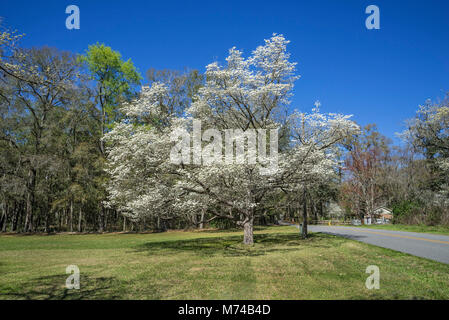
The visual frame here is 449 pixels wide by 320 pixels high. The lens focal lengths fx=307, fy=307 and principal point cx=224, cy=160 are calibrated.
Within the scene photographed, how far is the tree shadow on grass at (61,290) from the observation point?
21.2 feet

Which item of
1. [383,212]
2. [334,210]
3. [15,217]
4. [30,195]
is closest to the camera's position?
[30,195]

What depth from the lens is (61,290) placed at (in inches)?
275

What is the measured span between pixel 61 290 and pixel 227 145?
8.85 m

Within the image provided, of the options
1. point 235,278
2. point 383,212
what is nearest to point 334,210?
point 383,212

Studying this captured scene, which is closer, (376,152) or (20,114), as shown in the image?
(20,114)

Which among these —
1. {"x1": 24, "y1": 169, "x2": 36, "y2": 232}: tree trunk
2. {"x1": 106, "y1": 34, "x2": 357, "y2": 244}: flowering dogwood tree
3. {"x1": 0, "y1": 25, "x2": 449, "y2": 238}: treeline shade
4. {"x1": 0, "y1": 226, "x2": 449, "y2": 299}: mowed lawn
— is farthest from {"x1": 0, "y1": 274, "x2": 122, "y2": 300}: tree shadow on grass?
{"x1": 24, "y1": 169, "x2": 36, "y2": 232}: tree trunk

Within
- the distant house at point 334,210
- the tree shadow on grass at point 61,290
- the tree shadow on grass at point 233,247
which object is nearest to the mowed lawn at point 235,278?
the tree shadow on grass at point 61,290

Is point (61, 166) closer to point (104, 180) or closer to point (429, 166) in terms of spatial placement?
point (104, 180)

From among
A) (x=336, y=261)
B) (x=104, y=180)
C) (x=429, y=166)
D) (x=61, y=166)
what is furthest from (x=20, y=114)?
(x=429, y=166)

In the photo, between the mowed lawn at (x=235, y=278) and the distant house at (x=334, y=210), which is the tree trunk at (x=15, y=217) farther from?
the distant house at (x=334, y=210)

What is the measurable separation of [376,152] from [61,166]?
117ft

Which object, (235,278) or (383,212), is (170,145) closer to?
(235,278)
